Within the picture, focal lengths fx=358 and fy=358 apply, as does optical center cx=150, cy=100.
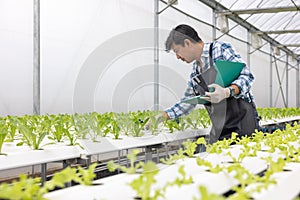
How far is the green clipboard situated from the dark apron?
0.14 meters

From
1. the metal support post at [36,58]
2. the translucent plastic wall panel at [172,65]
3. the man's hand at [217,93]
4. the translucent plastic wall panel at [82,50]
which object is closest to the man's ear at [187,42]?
the man's hand at [217,93]

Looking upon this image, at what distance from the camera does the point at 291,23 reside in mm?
10719

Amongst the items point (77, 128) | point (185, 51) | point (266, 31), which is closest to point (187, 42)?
point (185, 51)

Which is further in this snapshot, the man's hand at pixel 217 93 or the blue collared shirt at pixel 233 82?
the blue collared shirt at pixel 233 82

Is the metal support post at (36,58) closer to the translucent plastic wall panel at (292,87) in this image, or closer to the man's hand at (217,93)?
the man's hand at (217,93)

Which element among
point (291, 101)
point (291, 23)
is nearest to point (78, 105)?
point (291, 23)

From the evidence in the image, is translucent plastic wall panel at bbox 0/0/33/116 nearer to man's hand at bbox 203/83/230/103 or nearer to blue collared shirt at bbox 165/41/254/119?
blue collared shirt at bbox 165/41/254/119

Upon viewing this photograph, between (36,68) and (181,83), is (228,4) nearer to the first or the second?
(181,83)

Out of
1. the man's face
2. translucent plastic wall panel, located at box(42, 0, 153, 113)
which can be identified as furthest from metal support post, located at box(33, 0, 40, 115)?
the man's face

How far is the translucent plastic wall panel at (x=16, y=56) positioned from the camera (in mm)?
3689

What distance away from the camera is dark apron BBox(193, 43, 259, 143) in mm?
2551

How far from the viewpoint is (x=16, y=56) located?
12.6 ft

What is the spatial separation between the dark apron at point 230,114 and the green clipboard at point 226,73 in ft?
0.47

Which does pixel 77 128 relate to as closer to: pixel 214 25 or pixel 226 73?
pixel 226 73
